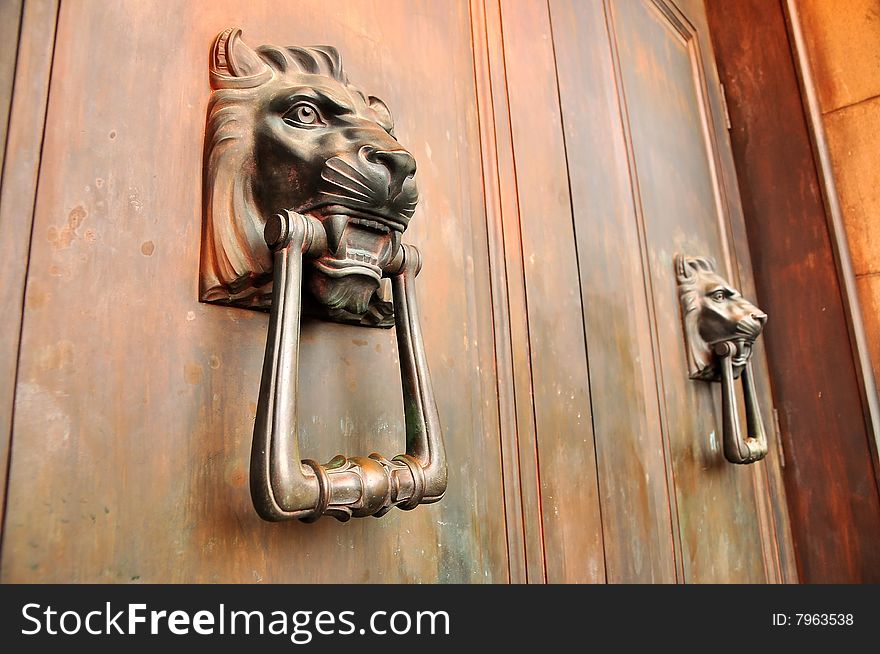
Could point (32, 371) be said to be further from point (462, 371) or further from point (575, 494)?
point (575, 494)

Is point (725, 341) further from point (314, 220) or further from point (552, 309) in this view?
point (314, 220)

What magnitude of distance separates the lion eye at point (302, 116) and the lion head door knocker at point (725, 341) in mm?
735

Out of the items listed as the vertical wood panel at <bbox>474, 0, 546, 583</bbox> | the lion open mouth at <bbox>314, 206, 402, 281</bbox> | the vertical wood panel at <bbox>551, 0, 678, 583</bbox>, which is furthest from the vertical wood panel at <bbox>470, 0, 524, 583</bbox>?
the lion open mouth at <bbox>314, 206, 402, 281</bbox>

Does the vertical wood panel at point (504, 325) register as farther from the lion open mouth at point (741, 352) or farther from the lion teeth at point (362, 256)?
the lion open mouth at point (741, 352)

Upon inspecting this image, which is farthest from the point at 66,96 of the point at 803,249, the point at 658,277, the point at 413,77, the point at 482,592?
the point at 803,249

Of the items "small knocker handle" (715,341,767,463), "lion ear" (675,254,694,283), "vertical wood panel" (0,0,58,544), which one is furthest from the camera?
"lion ear" (675,254,694,283)

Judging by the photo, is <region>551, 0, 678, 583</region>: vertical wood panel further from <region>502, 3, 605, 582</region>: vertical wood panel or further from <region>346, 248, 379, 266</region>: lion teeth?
<region>346, 248, 379, 266</region>: lion teeth

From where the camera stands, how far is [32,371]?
1.38 ft

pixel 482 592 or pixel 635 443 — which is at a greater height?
pixel 635 443

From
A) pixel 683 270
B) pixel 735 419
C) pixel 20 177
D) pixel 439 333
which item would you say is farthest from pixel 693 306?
pixel 20 177

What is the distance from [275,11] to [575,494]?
60 centimetres

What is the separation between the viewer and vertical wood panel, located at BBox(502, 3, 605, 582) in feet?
2.52

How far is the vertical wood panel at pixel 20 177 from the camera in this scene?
409 mm

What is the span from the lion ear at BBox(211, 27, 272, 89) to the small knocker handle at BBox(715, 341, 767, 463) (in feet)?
2.56
